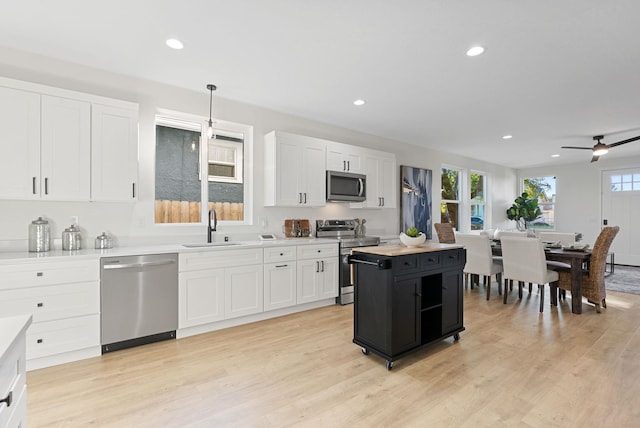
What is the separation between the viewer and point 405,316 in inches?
100

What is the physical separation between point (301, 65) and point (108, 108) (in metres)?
1.88

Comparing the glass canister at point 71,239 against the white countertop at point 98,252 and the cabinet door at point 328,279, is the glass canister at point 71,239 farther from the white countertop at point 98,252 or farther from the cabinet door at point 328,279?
the cabinet door at point 328,279

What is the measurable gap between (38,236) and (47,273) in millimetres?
515

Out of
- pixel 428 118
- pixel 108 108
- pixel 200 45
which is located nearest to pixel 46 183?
pixel 108 108

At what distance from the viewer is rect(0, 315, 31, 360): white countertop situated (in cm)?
81

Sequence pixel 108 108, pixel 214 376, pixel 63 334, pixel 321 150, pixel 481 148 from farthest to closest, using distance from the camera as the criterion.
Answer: pixel 481 148
pixel 321 150
pixel 108 108
pixel 63 334
pixel 214 376

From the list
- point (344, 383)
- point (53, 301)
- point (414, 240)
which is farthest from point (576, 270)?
point (53, 301)

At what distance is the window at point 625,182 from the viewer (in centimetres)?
724

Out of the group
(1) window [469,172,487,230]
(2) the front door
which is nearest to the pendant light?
(1) window [469,172,487,230]

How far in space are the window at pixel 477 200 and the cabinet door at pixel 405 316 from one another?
19.6 ft

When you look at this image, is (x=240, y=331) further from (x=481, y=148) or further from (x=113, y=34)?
(x=481, y=148)

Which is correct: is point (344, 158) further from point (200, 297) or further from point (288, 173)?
point (200, 297)

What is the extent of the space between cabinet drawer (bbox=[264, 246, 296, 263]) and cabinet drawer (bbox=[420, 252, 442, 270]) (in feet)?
5.39

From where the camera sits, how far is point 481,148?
21.5 ft
